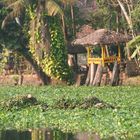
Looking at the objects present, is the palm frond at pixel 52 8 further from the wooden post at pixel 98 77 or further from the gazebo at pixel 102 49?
the wooden post at pixel 98 77

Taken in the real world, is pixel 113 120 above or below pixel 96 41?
below

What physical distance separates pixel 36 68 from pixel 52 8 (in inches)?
176

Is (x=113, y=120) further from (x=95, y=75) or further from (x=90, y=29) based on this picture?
(x=90, y=29)

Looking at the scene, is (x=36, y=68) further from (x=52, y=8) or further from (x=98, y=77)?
(x=52, y=8)

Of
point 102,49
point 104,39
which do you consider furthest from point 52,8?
point 102,49

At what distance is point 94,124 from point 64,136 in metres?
1.80

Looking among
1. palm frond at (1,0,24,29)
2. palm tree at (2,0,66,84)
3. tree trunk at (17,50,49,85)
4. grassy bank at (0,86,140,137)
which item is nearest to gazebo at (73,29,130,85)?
palm tree at (2,0,66,84)

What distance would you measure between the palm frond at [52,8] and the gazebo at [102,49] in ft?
7.07

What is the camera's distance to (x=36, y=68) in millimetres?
34219

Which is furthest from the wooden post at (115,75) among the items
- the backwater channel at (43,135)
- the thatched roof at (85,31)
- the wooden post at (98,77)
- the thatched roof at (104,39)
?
the backwater channel at (43,135)

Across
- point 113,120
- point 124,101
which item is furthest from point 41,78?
point 113,120

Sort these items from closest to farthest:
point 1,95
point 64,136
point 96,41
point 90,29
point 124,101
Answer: point 64,136
point 124,101
point 1,95
point 96,41
point 90,29

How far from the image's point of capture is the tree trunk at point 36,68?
112 ft

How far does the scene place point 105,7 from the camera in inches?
1336
